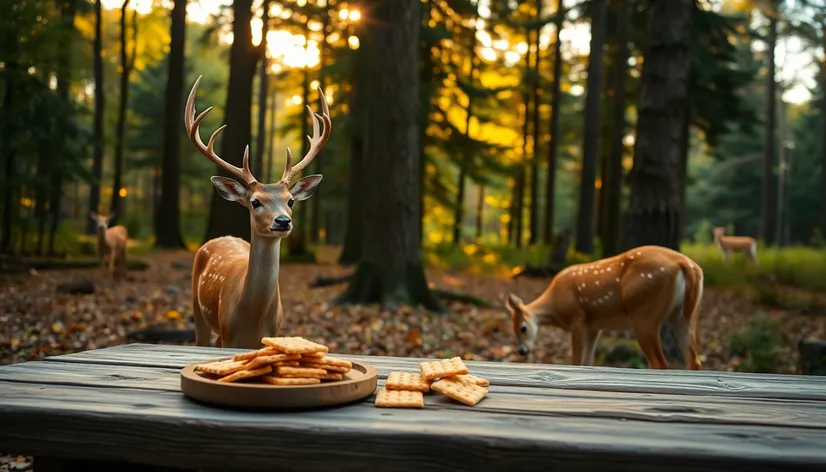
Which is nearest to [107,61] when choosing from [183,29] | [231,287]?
[183,29]

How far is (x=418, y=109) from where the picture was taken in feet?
29.6

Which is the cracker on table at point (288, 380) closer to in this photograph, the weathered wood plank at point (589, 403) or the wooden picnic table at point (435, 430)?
the wooden picnic table at point (435, 430)

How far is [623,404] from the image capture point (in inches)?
95.5

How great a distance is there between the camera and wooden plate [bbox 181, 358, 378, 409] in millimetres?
2234

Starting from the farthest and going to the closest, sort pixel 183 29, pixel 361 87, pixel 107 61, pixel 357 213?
pixel 107 61 → pixel 183 29 → pixel 357 213 → pixel 361 87

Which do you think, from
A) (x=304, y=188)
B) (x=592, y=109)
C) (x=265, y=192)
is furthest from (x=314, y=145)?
(x=592, y=109)

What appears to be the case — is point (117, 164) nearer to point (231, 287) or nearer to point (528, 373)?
point (231, 287)

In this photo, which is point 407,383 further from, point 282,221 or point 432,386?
point 282,221

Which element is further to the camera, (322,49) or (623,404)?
(322,49)

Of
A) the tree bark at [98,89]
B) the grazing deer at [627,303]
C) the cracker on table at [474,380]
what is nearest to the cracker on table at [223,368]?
the cracker on table at [474,380]

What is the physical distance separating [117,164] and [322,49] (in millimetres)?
6487

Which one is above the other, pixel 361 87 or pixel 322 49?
pixel 322 49

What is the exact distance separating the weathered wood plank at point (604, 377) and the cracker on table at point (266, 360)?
621mm

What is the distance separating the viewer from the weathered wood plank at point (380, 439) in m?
1.92
